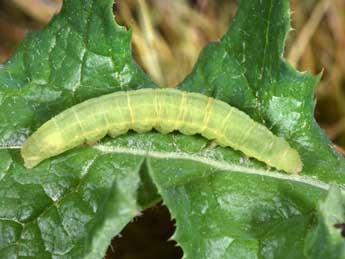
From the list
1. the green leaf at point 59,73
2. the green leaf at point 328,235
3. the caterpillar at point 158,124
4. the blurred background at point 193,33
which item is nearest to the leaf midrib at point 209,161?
the caterpillar at point 158,124

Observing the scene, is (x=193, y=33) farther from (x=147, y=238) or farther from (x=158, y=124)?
(x=158, y=124)

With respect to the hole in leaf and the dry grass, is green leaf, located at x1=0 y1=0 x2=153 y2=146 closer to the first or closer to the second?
the hole in leaf

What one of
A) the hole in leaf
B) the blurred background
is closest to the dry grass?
the blurred background

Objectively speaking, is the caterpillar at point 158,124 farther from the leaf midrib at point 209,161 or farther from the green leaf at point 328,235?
the green leaf at point 328,235

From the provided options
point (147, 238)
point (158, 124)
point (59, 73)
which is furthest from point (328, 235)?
point (147, 238)

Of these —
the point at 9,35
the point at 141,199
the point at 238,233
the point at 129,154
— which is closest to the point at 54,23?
the point at 129,154

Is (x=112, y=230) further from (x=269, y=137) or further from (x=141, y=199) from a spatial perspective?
(x=269, y=137)
